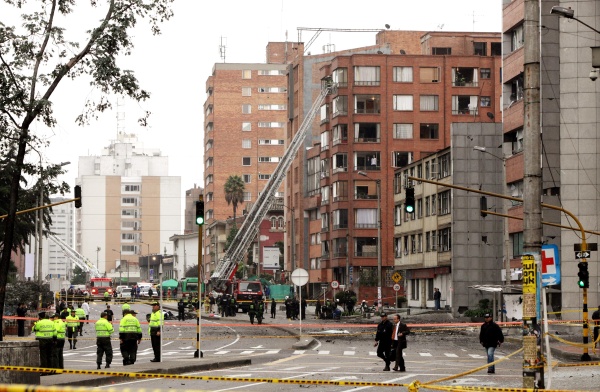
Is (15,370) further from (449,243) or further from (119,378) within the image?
(449,243)

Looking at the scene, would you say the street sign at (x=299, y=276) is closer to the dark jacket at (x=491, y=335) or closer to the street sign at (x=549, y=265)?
the dark jacket at (x=491, y=335)

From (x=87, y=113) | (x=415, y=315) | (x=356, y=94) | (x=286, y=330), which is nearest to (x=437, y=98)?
(x=356, y=94)

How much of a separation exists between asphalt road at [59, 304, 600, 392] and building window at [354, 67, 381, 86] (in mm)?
49653

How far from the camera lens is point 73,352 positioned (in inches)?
1682

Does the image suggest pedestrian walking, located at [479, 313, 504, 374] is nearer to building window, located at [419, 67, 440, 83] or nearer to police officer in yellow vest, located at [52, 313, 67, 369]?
police officer in yellow vest, located at [52, 313, 67, 369]

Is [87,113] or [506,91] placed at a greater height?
[506,91]

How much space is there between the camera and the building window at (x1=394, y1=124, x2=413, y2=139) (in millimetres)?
108375

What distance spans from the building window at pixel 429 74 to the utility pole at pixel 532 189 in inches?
3561

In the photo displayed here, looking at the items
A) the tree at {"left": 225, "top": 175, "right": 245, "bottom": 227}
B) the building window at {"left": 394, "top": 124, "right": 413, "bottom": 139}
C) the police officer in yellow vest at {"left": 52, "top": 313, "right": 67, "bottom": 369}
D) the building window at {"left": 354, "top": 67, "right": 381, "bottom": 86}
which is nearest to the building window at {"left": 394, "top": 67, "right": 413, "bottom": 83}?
the building window at {"left": 354, "top": 67, "right": 381, "bottom": 86}

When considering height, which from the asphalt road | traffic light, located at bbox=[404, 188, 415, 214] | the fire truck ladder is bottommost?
the asphalt road

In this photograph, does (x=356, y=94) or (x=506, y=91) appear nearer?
(x=506, y=91)

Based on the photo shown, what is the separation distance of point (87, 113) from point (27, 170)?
2.54 meters

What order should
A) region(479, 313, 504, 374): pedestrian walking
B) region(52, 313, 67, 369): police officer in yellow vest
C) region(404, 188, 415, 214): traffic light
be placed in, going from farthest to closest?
region(404, 188, 415, 214): traffic light
region(479, 313, 504, 374): pedestrian walking
region(52, 313, 67, 369): police officer in yellow vest

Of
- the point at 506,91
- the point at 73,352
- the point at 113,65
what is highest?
the point at 506,91
